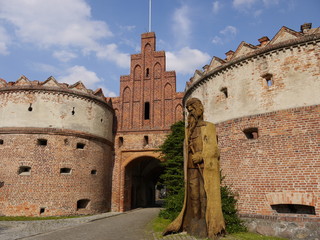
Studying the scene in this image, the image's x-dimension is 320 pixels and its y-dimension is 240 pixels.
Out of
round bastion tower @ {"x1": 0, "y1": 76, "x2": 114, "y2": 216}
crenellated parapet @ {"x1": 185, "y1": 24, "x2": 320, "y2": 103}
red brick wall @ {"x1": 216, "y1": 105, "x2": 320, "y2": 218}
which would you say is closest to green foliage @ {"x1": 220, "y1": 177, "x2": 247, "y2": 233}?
red brick wall @ {"x1": 216, "y1": 105, "x2": 320, "y2": 218}

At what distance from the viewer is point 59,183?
1492 centimetres

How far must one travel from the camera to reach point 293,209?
9.83m

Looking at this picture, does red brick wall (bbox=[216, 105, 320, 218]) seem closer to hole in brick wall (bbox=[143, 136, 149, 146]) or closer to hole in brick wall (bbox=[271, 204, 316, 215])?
hole in brick wall (bbox=[271, 204, 316, 215])

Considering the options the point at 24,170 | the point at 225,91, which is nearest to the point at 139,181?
the point at 24,170

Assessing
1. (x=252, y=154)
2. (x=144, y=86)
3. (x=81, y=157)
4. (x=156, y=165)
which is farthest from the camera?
(x=156, y=165)

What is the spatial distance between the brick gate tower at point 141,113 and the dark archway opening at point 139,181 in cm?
7

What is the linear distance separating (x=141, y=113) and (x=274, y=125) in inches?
464

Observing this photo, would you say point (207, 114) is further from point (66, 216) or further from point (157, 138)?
point (66, 216)

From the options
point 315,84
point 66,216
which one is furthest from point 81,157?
point 315,84

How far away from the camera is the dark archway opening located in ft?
65.4

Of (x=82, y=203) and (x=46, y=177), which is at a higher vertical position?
(x=46, y=177)

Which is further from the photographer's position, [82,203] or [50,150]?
[82,203]

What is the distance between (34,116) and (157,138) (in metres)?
8.45

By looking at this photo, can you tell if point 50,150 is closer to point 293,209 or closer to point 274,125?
point 274,125
